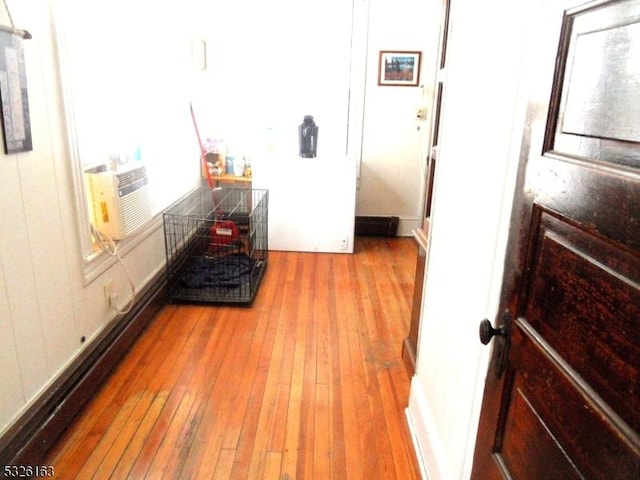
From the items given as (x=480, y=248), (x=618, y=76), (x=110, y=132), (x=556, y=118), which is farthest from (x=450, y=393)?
(x=110, y=132)

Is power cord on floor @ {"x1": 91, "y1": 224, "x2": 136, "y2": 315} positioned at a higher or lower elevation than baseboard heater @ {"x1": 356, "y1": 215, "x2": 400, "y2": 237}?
higher

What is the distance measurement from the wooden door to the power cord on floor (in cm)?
183

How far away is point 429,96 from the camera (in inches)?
157

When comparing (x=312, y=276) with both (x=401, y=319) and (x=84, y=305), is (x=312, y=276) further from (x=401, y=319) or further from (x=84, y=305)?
(x=84, y=305)

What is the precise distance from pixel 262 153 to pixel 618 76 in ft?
11.7

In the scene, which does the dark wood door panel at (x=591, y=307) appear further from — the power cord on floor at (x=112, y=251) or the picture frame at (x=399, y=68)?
the picture frame at (x=399, y=68)

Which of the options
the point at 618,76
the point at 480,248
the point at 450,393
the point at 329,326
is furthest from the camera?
the point at 329,326

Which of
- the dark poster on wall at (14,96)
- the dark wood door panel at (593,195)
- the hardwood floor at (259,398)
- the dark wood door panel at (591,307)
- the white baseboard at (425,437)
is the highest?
the dark poster on wall at (14,96)

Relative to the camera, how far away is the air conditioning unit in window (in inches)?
80.9

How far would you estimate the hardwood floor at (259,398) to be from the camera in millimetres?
1630

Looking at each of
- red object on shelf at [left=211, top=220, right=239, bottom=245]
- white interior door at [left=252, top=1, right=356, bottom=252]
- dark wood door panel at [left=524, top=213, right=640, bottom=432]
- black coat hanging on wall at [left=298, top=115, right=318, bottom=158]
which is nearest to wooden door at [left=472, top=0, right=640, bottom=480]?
dark wood door panel at [left=524, top=213, right=640, bottom=432]

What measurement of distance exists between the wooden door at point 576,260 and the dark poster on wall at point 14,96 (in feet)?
4.88

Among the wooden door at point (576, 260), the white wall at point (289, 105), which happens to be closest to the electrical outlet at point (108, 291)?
the white wall at point (289, 105)

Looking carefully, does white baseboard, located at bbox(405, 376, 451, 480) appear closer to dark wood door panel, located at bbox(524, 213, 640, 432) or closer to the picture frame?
dark wood door panel, located at bbox(524, 213, 640, 432)
